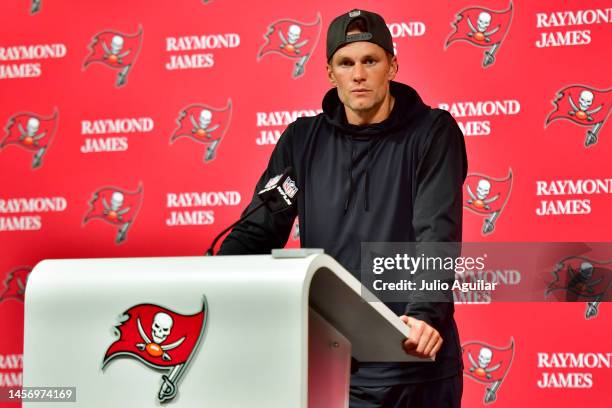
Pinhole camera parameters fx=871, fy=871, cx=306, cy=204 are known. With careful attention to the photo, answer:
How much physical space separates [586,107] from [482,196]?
553mm

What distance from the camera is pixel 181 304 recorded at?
126 centimetres

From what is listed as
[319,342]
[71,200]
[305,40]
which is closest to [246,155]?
[305,40]

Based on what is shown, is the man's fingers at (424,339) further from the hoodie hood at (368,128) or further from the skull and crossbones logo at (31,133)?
the skull and crossbones logo at (31,133)

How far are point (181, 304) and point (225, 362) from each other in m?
0.11

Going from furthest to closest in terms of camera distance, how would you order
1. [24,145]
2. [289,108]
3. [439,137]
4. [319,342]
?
1. [24,145]
2. [289,108]
3. [439,137]
4. [319,342]

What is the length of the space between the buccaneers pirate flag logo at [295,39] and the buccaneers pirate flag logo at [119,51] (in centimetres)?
66

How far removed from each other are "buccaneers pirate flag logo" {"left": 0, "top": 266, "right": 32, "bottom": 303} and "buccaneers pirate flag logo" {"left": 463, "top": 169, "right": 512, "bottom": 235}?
2.11 metres

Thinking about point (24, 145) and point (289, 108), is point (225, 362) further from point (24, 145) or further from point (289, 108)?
point (24, 145)

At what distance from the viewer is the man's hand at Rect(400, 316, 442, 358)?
56.8 inches

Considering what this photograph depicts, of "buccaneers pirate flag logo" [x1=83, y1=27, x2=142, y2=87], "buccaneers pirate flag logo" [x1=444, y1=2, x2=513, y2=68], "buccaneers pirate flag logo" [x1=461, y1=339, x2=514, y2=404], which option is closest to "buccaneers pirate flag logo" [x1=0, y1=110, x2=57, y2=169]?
"buccaneers pirate flag logo" [x1=83, y1=27, x2=142, y2=87]

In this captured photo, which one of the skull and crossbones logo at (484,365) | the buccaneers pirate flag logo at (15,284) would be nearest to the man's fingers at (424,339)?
the skull and crossbones logo at (484,365)

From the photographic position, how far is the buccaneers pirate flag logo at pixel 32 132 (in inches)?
164

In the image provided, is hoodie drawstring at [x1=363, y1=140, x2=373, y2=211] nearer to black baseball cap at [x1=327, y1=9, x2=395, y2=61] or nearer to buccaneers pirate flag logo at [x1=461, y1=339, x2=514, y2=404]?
black baseball cap at [x1=327, y1=9, x2=395, y2=61]

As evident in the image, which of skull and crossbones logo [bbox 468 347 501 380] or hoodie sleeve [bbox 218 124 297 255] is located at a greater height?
hoodie sleeve [bbox 218 124 297 255]
